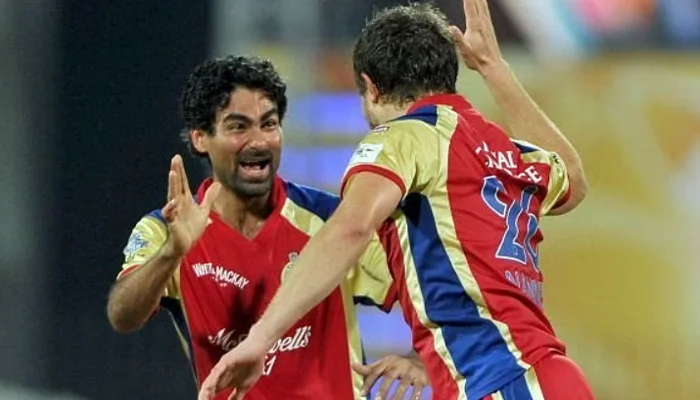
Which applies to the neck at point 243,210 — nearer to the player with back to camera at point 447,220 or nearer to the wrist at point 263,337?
the player with back to camera at point 447,220

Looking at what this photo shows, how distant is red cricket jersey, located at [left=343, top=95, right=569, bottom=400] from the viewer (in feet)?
9.91

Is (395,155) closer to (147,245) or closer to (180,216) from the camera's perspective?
(180,216)

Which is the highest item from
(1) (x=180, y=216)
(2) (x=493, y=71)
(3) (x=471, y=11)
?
(3) (x=471, y=11)

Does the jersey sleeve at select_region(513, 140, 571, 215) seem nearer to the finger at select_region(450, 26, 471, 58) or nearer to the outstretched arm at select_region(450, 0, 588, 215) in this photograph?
the outstretched arm at select_region(450, 0, 588, 215)

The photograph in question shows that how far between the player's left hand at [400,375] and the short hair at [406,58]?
2.06ft

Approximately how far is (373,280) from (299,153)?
2193 mm

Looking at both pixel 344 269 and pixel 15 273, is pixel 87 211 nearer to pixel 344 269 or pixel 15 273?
pixel 15 273

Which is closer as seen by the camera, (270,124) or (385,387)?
(385,387)

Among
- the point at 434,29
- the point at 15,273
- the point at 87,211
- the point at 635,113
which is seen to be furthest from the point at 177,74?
the point at 434,29

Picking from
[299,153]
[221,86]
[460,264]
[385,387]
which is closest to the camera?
[460,264]

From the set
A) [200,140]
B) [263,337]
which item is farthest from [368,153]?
[200,140]

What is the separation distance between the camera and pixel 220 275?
3.62 metres

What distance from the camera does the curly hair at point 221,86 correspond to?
3771 mm

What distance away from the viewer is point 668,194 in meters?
5.52
